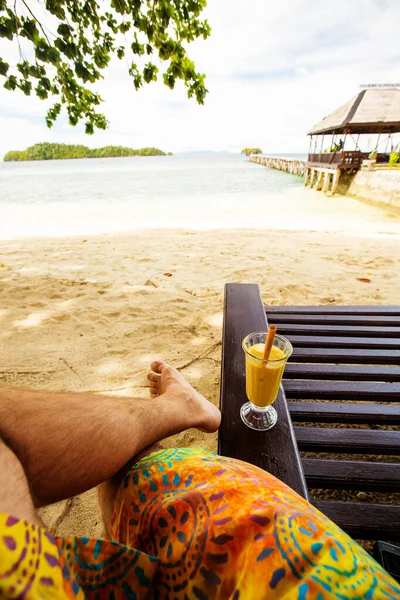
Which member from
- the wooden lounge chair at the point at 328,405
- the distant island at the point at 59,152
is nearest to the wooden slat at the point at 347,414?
the wooden lounge chair at the point at 328,405

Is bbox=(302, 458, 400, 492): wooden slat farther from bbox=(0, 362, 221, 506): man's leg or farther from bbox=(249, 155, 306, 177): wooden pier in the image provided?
bbox=(249, 155, 306, 177): wooden pier

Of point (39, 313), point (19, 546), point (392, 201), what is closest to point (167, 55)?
point (39, 313)

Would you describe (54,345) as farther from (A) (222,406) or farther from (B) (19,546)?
(B) (19,546)

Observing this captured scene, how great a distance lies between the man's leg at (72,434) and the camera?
0.67m

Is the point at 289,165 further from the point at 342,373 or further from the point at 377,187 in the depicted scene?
the point at 342,373

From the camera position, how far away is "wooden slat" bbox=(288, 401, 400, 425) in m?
1.20

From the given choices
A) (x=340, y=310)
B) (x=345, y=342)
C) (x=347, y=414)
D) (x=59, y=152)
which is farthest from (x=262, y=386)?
(x=59, y=152)

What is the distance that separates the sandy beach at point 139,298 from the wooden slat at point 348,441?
1.95 feet

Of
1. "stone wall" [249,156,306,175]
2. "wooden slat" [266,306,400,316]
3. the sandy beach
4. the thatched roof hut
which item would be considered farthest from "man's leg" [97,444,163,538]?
"stone wall" [249,156,306,175]

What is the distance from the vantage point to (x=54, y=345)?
93.0 inches

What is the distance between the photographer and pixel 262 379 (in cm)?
100

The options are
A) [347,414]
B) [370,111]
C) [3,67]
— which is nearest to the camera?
[347,414]

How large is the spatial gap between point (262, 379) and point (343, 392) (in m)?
0.57

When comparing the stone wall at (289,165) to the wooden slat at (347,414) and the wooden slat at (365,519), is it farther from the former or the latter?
the wooden slat at (365,519)
